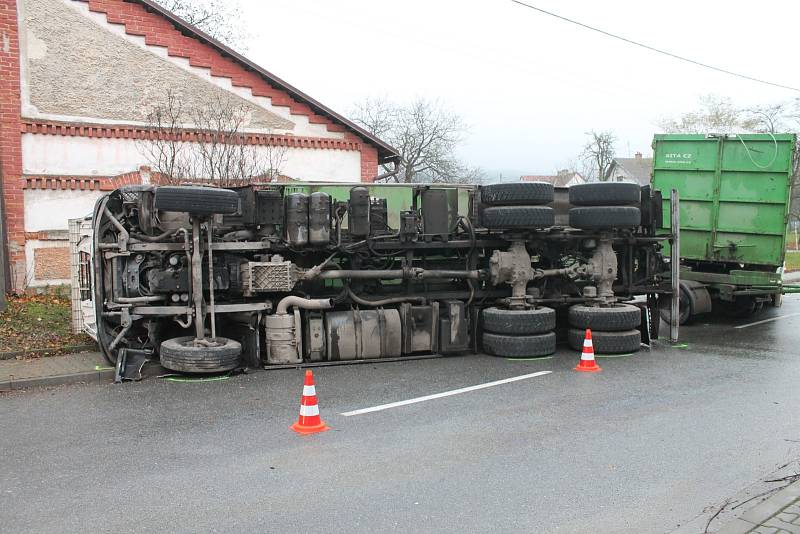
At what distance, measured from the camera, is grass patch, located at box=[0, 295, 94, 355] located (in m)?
9.56

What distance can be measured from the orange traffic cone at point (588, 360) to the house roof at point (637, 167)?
196 feet

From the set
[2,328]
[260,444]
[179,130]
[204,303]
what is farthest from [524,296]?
[179,130]

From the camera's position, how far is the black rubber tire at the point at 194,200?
26.0 feet

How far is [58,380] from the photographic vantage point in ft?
26.8

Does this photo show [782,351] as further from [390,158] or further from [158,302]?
[390,158]

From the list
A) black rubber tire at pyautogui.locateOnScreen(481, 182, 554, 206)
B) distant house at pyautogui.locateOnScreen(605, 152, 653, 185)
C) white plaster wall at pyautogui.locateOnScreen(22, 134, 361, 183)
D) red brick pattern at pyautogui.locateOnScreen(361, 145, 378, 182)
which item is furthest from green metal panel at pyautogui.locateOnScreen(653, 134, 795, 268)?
distant house at pyautogui.locateOnScreen(605, 152, 653, 185)

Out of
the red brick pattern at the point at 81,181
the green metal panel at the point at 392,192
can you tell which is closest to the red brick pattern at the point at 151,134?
the red brick pattern at the point at 81,181

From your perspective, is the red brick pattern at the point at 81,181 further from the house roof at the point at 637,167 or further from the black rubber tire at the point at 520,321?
the house roof at the point at 637,167

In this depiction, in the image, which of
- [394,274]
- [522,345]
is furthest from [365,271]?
[522,345]

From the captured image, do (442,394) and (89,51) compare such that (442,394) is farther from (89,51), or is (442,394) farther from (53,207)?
(89,51)

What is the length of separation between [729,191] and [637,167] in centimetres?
6339

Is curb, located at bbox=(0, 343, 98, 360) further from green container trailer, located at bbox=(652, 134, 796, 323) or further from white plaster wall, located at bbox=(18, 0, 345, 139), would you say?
green container trailer, located at bbox=(652, 134, 796, 323)

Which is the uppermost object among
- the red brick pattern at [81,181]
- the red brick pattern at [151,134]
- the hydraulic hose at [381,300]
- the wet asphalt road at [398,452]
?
the red brick pattern at [151,134]

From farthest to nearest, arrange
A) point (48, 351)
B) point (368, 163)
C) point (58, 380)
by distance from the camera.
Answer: point (368, 163)
point (48, 351)
point (58, 380)
